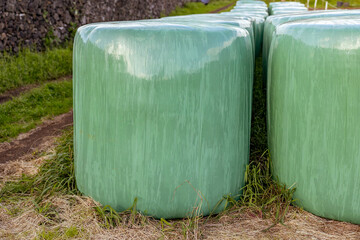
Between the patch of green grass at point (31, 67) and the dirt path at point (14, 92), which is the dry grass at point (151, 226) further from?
the patch of green grass at point (31, 67)

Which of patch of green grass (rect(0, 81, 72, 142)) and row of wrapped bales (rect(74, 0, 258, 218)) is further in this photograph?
Answer: patch of green grass (rect(0, 81, 72, 142))

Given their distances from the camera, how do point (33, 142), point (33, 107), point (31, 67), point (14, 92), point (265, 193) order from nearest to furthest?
1. point (265, 193)
2. point (33, 142)
3. point (33, 107)
4. point (14, 92)
5. point (31, 67)

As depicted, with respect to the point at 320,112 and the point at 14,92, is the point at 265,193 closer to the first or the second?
the point at 320,112

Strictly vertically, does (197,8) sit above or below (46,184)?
above

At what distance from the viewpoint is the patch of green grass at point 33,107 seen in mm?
4223

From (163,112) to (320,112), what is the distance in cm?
77

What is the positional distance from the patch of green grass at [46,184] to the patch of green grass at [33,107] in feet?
4.76

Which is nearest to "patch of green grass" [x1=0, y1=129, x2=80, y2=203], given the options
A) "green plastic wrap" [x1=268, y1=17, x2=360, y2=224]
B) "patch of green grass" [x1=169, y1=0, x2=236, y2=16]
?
"green plastic wrap" [x1=268, y1=17, x2=360, y2=224]

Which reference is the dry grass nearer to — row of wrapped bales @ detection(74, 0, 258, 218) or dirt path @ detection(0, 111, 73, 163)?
row of wrapped bales @ detection(74, 0, 258, 218)

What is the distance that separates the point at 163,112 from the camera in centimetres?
191

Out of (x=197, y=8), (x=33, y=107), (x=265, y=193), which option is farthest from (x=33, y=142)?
(x=197, y=8)

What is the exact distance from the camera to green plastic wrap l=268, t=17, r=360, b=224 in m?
1.88

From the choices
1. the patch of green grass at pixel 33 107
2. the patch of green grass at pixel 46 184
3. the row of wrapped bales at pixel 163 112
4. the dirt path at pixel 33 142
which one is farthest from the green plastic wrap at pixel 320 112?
the patch of green grass at pixel 33 107

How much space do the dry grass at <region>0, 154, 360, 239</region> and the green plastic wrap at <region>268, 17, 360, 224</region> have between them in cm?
12
